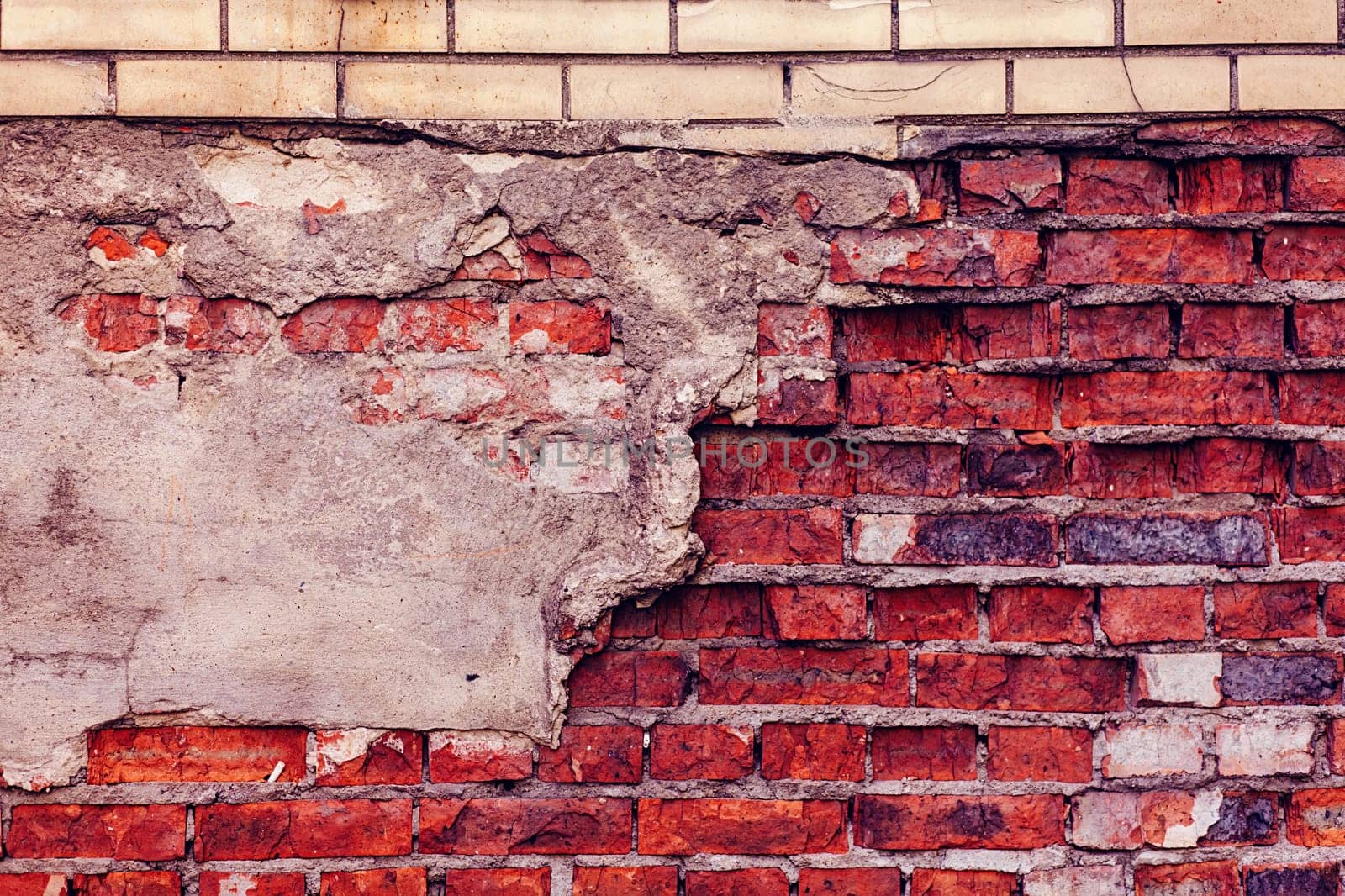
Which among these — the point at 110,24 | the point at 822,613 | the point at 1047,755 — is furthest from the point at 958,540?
the point at 110,24

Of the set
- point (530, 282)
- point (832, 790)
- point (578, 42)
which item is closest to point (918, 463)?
point (832, 790)

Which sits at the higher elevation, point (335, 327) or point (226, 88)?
point (226, 88)

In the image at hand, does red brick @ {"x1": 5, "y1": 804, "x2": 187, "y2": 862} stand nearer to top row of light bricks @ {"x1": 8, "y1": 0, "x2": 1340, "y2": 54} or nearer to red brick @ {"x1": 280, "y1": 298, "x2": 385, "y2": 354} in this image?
red brick @ {"x1": 280, "y1": 298, "x2": 385, "y2": 354}

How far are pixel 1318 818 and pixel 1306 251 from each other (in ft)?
2.73

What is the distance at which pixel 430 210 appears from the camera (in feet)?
4.42

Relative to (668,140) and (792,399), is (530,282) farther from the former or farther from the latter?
(792,399)

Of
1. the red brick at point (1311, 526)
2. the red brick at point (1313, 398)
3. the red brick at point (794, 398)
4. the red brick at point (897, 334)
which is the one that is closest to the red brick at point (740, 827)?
the red brick at point (794, 398)

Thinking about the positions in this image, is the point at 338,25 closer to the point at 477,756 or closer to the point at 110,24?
the point at 110,24

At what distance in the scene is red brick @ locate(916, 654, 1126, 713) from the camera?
140cm

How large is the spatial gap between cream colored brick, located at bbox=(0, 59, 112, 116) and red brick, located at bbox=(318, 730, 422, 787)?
0.96 metres

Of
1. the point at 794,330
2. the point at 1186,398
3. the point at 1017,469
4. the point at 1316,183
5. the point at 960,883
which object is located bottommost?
the point at 960,883

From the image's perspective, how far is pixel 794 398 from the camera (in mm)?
1382

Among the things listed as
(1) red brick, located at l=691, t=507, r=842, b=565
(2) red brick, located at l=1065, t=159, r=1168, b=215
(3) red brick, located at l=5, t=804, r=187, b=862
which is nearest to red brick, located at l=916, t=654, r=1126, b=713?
(1) red brick, located at l=691, t=507, r=842, b=565

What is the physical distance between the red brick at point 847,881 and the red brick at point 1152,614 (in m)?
0.48
